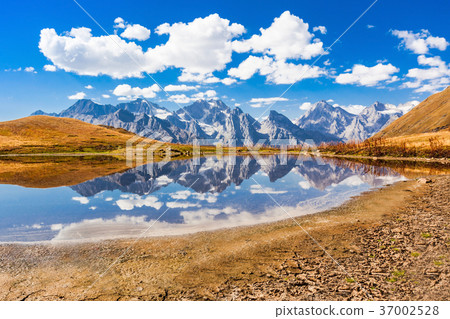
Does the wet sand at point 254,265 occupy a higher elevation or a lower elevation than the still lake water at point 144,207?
lower

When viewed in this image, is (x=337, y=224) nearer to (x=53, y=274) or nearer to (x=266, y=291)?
(x=266, y=291)

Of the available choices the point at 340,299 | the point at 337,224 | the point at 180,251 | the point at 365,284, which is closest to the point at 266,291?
the point at 340,299

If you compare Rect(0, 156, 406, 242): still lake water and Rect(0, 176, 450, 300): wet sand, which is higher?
Rect(0, 156, 406, 242): still lake water

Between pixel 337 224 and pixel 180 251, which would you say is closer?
pixel 180 251

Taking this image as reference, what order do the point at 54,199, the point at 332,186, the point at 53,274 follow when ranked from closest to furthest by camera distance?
the point at 53,274, the point at 54,199, the point at 332,186

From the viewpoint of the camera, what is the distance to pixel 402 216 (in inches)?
806

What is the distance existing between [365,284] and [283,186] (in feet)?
98.5

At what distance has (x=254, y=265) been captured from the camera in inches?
518

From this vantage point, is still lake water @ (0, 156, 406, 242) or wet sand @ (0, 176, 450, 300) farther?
still lake water @ (0, 156, 406, 242)

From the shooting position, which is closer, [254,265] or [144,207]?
[254,265]

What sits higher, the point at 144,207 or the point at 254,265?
the point at 144,207

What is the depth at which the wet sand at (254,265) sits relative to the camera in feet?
34.2

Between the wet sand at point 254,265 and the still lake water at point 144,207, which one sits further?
the still lake water at point 144,207

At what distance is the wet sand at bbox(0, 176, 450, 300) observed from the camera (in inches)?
411
